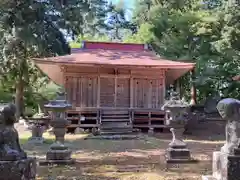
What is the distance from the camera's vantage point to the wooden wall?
17.2 m

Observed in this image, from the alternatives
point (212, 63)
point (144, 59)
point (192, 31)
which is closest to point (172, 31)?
point (192, 31)

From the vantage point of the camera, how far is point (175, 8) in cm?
2606

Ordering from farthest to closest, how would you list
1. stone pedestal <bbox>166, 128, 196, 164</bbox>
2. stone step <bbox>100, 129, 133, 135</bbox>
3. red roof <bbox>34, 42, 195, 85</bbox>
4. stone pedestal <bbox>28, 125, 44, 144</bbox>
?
1. red roof <bbox>34, 42, 195, 85</bbox>
2. stone step <bbox>100, 129, 133, 135</bbox>
3. stone pedestal <bbox>28, 125, 44, 144</bbox>
4. stone pedestal <bbox>166, 128, 196, 164</bbox>

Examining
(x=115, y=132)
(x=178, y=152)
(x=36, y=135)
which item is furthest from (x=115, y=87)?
(x=178, y=152)

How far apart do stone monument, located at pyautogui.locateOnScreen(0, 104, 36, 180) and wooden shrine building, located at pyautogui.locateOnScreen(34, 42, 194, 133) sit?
1193 centimetres

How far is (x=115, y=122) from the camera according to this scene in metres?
16.5

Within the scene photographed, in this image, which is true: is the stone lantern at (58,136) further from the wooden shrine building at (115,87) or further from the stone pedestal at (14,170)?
the wooden shrine building at (115,87)

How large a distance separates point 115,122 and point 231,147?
484 inches

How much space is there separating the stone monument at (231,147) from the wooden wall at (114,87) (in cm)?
1282

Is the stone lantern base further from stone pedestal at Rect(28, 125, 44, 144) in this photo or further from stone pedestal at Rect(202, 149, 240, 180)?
stone pedestal at Rect(202, 149, 240, 180)

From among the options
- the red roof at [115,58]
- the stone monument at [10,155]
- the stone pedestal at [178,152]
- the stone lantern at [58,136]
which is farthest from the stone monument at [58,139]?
the red roof at [115,58]

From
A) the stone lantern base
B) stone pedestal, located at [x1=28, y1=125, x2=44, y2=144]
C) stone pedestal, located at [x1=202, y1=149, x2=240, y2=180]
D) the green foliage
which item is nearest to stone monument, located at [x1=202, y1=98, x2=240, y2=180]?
stone pedestal, located at [x1=202, y1=149, x2=240, y2=180]

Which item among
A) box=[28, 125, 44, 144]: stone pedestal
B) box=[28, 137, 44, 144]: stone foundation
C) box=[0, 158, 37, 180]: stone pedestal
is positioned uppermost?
box=[0, 158, 37, 180]: stone pedestal

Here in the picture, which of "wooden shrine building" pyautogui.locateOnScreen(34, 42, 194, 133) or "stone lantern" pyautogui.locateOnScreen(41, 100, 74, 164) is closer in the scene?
"stone lantern" pyautogui.locateOnScreen(41, 100, 74, 164)
